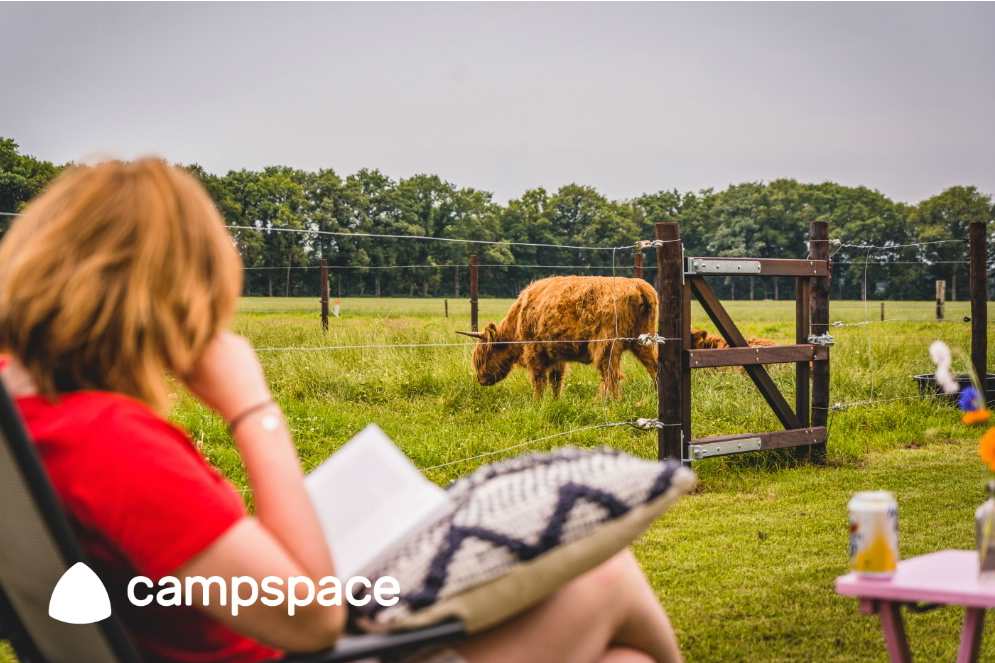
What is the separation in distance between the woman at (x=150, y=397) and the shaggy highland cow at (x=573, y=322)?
7548 millimetres

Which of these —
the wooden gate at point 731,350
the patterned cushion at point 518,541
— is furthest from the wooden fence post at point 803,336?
the patterned cushion at point 518,541

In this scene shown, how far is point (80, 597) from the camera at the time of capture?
1.38m

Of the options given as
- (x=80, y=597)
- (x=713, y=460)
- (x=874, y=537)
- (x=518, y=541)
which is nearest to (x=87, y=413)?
(x=80, y=597)

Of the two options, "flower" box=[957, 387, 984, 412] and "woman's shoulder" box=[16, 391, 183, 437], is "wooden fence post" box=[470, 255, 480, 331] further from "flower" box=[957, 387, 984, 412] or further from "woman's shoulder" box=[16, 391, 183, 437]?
"woman's shoulder" box=[16, 391, 183, 437]

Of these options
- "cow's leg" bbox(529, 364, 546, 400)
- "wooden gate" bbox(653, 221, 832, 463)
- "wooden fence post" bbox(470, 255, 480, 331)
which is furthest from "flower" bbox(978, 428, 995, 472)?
"wooden fence post" bbox(470, 255, 480, 331)

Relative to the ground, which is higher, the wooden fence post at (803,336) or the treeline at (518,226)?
the treeline at (518,226)

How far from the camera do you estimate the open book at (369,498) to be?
1.60 metres

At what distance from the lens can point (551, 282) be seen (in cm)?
982

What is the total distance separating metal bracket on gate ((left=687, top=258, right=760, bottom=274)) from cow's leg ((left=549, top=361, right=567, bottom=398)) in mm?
2122

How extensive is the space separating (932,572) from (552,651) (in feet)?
4.14

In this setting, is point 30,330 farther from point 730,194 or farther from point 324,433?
point 730,194

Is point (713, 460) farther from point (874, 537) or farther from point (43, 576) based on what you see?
point (43, 576)

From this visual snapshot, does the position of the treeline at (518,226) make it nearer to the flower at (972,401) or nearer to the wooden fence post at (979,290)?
the wooden fence post at (979,290)

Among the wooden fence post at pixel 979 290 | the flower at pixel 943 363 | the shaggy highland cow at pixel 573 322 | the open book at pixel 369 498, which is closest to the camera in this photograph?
the open book at pixel 369 498
